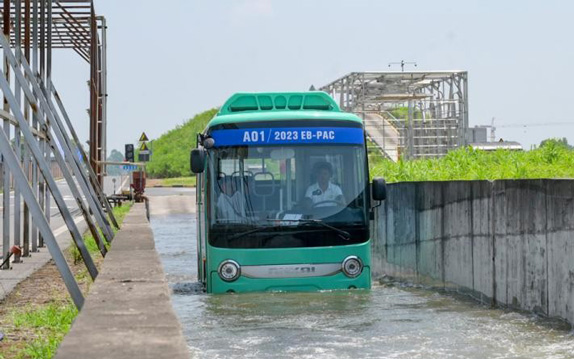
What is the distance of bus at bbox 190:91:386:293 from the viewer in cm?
1324

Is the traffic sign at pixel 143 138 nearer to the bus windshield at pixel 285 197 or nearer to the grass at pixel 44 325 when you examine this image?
the bus windshield at pixel 285 197

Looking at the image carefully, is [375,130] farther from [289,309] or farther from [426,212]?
[289,309]

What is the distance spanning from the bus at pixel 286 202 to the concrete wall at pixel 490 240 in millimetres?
1616

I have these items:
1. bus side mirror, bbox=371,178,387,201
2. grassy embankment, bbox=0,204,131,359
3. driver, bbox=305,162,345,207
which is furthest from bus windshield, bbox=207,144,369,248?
grassy embankment, bbox=0,204,131,359

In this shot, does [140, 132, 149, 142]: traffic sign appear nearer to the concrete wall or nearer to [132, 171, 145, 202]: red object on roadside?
[132, 171, 145, 202]: red object on roadside

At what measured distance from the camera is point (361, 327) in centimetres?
1235

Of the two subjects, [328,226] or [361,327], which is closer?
[361,327]

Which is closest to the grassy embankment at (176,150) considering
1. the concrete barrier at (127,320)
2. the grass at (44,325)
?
the grass at (44,325)

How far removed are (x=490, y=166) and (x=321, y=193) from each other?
22.9 feet

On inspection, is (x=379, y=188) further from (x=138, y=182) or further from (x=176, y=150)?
(x=176, y=150)

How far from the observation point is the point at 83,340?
593cm

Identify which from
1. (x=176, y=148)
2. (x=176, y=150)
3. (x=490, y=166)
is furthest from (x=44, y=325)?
(x=176, y=148)

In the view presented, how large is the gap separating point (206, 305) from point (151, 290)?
234 inches

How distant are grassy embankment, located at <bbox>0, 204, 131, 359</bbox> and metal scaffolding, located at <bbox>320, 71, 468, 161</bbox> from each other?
1660 centimetres
